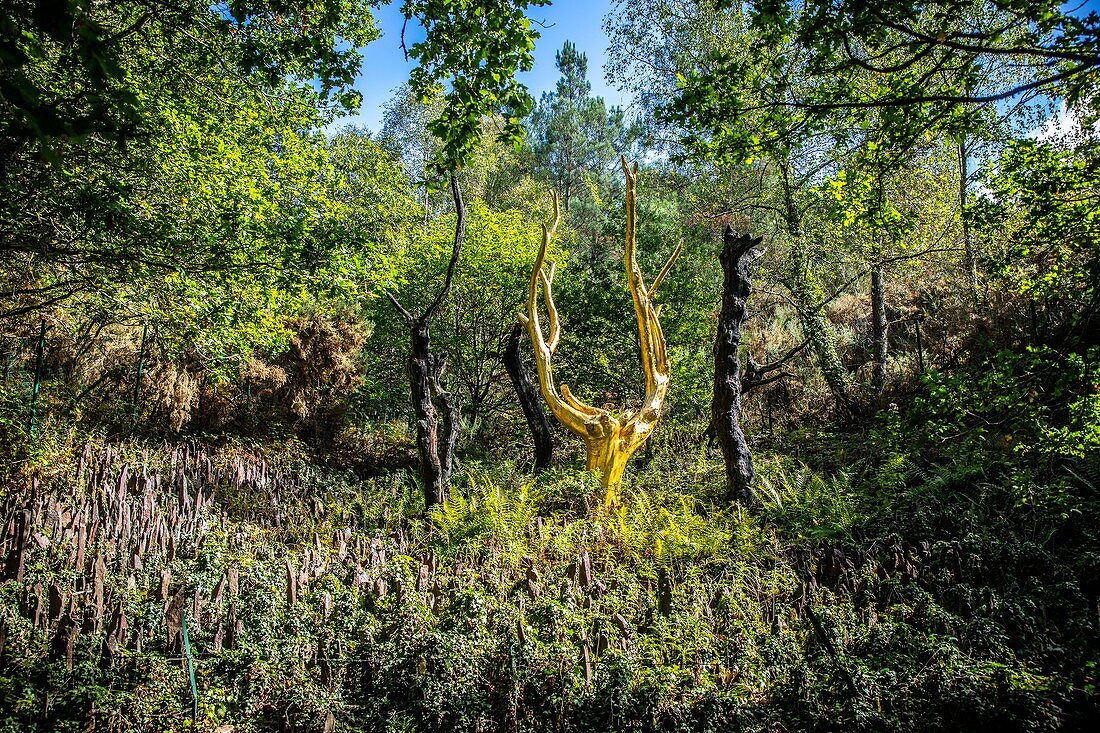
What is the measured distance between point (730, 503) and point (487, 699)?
166 inches

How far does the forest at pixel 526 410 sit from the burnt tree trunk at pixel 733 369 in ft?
0.14

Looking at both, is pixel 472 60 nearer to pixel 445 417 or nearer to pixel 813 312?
pixel 445 417

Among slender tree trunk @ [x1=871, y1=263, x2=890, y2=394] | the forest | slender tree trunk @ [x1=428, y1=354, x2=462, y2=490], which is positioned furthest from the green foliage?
slender tree trunk @ [x1=871, y1=263, x2=890, y2=394]

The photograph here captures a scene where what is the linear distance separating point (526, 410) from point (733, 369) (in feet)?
11.2

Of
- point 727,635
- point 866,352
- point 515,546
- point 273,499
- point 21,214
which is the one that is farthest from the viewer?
point 866,352

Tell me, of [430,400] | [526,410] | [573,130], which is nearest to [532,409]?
[526,410]

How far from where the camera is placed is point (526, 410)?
28.4 feet

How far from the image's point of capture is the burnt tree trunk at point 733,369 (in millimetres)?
6246

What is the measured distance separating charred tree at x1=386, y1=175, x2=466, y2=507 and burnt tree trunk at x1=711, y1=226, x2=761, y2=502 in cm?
325

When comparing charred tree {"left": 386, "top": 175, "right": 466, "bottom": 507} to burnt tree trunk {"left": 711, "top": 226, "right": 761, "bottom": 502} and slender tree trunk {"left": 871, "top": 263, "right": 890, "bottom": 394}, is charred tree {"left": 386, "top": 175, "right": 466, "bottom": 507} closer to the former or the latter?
burnt tree trunk {"left": 711, "top": 226, "right": 761, "bottom": 502}

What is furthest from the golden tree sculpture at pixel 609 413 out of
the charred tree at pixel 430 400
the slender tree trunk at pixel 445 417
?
the slender tree trunk at pixel 445 417

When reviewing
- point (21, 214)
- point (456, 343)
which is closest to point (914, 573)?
point (21, 214)

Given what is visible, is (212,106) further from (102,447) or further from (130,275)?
(102,447)

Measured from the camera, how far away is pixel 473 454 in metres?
10.1
